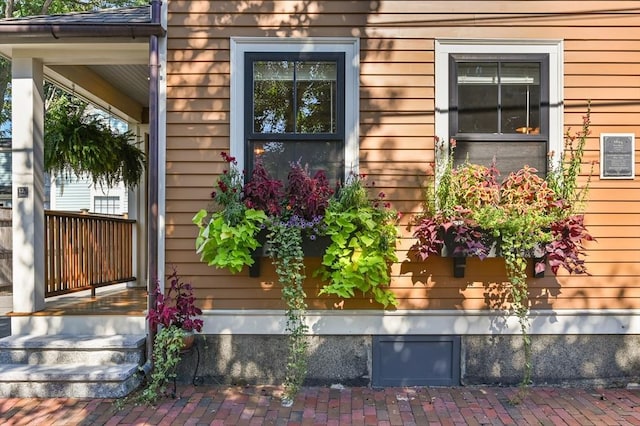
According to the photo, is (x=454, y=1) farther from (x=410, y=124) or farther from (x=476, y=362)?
(x=476, y=362)

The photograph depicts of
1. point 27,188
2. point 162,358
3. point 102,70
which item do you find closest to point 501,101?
point 162,358

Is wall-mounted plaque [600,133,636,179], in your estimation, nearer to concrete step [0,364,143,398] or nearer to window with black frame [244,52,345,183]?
window with black frame [244,52,345,183]

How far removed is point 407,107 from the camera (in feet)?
12.4

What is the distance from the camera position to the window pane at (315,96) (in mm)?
3855

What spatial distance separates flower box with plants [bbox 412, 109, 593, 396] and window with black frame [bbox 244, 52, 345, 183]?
872 millimetres

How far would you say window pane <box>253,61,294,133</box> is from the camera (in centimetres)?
385

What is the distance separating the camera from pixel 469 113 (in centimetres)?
385

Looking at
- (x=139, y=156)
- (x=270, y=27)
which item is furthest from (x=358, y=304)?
(x=139, y=156)

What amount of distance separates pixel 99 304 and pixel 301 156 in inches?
95.9

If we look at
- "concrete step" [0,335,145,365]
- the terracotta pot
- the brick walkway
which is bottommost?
the brick walkway

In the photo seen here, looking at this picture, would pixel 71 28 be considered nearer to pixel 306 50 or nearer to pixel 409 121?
pixel 306 50

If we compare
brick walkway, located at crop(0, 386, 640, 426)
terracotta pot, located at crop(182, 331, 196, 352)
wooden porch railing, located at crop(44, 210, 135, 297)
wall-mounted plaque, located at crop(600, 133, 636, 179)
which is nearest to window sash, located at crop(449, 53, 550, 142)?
wall-mounted plaque, located at crop(600, 133, 636, 179)

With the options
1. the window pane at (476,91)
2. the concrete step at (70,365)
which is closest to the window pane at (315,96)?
the window pane at (476,91)

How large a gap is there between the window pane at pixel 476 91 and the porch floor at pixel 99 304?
3197 millimetres
